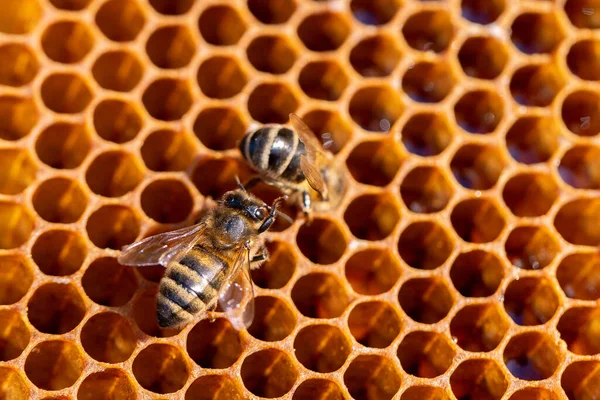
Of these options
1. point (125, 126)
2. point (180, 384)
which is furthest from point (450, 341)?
point (125, 126)

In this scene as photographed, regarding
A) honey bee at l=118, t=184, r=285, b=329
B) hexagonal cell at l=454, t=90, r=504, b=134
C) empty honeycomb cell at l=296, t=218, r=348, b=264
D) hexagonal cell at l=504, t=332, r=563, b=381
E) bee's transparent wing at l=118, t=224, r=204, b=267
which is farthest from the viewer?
hexagonal cell at l=454, t=90, r=504, b=134

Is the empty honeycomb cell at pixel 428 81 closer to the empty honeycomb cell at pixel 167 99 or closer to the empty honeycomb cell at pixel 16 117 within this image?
the empty honeycomb cell at pixel 167 99

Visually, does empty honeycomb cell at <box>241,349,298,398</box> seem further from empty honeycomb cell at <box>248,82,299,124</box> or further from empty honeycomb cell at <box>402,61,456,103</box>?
empty honeycomb cell at <box>402,61,456,103</box>

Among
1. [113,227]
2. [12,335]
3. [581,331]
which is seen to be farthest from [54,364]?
[581,331]

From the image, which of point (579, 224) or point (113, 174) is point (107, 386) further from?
point (579, 224)

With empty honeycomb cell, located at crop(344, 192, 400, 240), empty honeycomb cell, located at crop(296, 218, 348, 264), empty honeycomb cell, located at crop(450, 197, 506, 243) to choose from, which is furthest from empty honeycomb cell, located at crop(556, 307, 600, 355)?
empty honeycomb cell, located at crop(296, 218, 348, 264)

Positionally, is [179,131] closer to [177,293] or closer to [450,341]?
[177,293]
